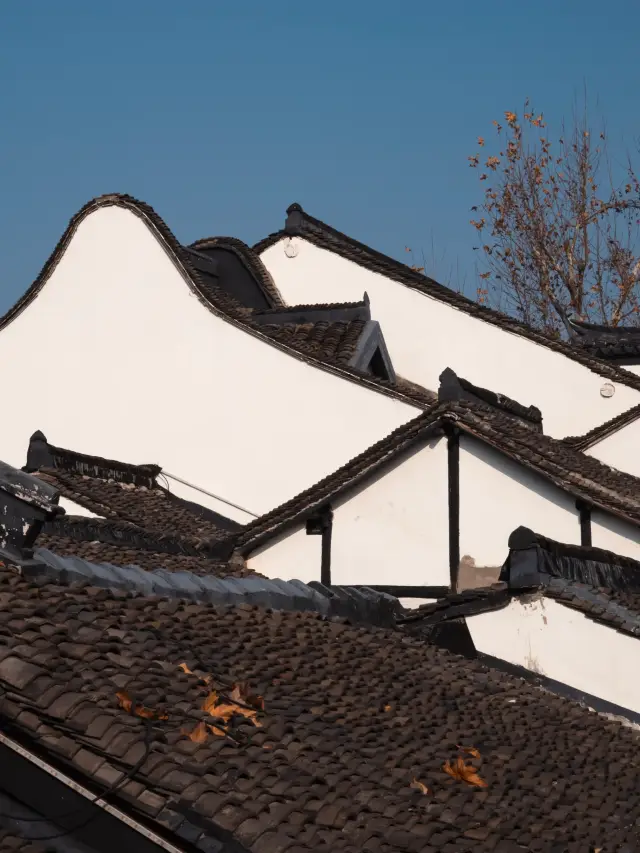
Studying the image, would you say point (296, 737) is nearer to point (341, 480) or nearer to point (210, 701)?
point (210, 701)

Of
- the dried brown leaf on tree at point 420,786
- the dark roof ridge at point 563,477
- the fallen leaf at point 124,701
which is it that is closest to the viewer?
the fallen leaf at point 124,701

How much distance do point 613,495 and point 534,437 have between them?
2.04 metres

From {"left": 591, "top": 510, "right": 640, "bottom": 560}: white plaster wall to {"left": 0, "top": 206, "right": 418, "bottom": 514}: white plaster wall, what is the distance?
5.66 meters

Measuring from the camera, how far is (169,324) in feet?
76.1

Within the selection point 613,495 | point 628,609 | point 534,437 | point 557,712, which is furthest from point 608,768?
point 534,437

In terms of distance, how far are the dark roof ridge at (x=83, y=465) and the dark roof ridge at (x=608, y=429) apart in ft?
23.5

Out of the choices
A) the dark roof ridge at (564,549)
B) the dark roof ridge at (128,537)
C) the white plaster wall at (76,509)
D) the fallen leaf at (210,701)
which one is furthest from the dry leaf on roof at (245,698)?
the white plaster wall at (76,509)

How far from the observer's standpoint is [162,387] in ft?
75.7

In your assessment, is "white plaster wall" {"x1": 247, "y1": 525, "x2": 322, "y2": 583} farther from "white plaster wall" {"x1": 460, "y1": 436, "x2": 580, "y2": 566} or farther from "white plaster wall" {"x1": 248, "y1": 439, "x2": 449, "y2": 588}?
"white plaster wall" {"x1": 460, "y1": 436, "x2": 580, "y2": 566}

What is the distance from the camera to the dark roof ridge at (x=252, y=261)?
2734 centimetres

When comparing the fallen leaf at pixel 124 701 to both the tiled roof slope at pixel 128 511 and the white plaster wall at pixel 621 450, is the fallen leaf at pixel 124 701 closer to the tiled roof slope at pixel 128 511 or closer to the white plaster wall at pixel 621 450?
the tiled roof slope at pixel 128 511

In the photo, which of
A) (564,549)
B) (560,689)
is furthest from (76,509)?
(560,689)

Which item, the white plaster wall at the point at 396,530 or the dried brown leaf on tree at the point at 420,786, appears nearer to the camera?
the dried brown leaf on tree at the point at 420,786

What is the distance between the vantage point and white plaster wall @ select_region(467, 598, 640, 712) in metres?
12.0
